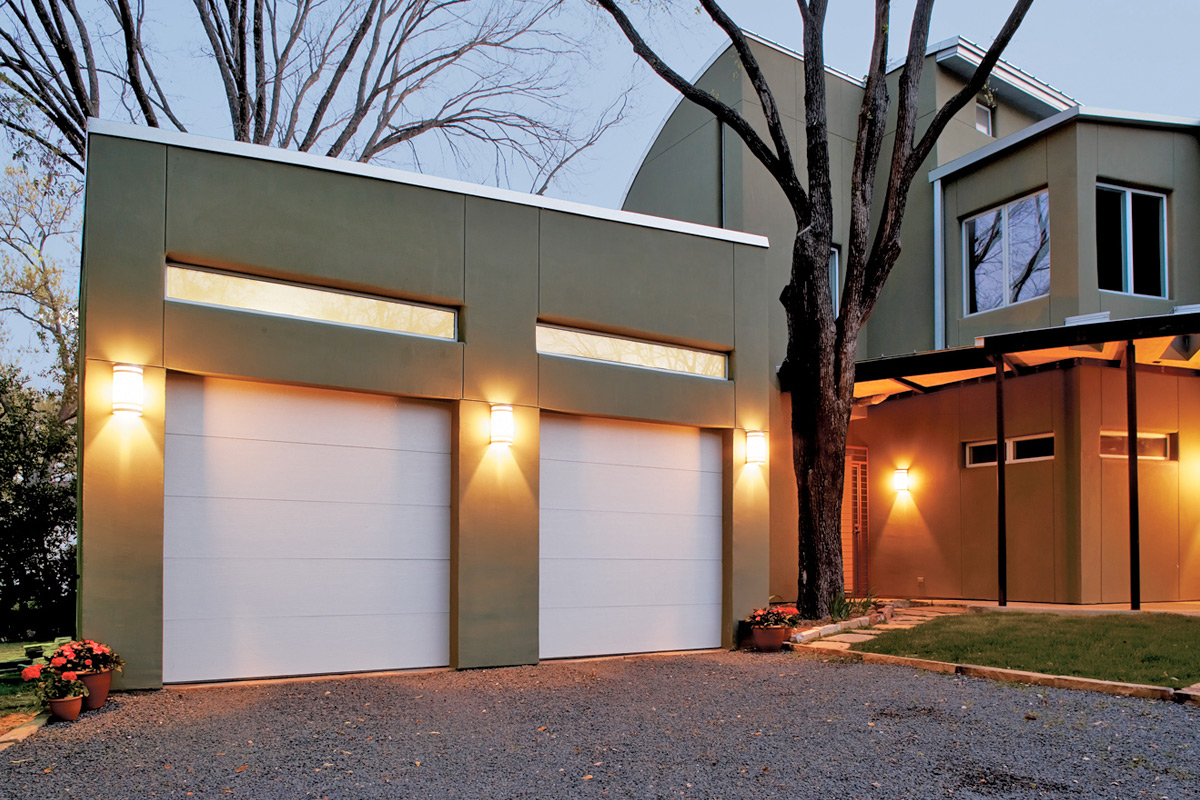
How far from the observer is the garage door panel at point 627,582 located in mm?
7984

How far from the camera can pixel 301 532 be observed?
6.86 m

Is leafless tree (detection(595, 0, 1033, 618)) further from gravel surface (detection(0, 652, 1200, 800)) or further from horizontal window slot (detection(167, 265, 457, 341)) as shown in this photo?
horizontal window slot (detection(167, 265, 457, 341))

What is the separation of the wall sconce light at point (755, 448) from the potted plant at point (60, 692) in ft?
20.2

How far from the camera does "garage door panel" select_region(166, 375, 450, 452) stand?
257 inches

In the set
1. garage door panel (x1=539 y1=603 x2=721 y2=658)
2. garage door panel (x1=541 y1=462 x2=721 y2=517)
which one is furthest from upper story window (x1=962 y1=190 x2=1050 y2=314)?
garage door panel (x1=539 y1=603 x2=721 y2=658)

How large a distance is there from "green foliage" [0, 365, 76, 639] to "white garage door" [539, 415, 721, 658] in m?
6.48

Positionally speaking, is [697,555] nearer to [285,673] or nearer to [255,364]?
[285,673]

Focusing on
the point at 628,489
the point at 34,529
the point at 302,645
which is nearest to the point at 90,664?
the point at 302,645

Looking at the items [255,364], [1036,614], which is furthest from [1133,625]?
[255,364]

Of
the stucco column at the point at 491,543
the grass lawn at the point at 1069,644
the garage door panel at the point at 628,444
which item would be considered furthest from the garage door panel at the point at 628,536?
the grass lawn at the point at 1069,644

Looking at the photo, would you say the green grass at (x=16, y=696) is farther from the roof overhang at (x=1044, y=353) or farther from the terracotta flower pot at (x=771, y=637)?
the roof overhang at (x=1044, y=353)

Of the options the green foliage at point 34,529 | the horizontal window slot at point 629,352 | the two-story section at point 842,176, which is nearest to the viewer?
the horizontal window slot at point 629,352

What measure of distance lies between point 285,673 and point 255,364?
2405 millimetres

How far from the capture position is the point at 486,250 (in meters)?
7.70
